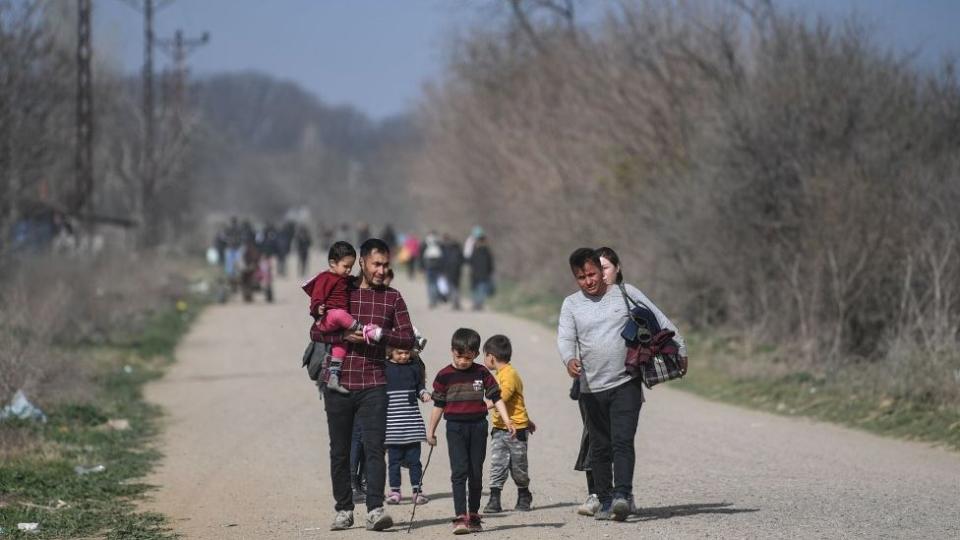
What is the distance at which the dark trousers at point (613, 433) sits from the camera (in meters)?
10.8

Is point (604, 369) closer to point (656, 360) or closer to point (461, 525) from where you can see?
point (656, 360)

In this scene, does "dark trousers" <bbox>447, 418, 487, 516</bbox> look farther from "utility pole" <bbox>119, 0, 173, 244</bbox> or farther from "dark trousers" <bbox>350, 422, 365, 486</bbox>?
"utility pole" <bbox>119, 0, 173, 244</bbox>

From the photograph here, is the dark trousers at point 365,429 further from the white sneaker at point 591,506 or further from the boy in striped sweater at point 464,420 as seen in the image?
the white sneaker at point 591,506

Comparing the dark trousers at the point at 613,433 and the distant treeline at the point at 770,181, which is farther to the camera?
the distant treeline at the point at 770,181

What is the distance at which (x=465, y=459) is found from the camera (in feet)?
34.5

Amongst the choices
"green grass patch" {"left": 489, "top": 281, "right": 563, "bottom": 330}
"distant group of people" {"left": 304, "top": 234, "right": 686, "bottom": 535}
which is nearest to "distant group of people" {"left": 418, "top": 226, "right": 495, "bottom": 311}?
"green grass patch" {"left": 489, "top": 281, "right": 563, "bottom": 330}

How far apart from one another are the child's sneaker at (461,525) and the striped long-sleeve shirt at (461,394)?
2.11 feet

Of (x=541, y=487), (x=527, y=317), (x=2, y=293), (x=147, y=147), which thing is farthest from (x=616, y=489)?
(x=147, y=147)

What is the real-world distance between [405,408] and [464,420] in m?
1.16

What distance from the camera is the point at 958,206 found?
70.9 feet

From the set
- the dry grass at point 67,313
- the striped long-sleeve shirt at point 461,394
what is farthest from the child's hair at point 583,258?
the dry grass at point 67,313

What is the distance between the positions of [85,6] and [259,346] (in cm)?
1247

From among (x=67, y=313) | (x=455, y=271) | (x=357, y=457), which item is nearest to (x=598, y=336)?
(x=357, y=457)

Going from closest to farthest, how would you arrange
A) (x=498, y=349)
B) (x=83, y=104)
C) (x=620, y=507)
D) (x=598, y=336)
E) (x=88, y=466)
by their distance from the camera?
(x=620, y=507), (x=598, y=336), (x=498, y=349), (x=88, y=466), (x=83, y=104)
